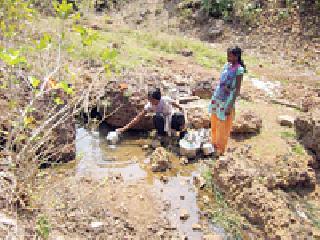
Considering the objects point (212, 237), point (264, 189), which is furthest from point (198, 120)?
point (212, 237)

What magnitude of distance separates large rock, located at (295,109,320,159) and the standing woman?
1.04 meters

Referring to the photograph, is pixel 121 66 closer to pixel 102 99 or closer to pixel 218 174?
pixel 102 99

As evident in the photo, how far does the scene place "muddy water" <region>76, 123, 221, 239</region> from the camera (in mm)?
4441

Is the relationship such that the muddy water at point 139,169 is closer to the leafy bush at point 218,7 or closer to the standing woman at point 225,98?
the standing woman at point 225,98

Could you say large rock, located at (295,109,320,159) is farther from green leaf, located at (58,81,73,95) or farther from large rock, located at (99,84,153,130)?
green leaf, located at (58,81,73,95)

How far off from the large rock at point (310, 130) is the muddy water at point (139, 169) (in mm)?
1440

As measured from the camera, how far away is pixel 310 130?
17.8ft

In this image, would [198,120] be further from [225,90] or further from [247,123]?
[225,90]

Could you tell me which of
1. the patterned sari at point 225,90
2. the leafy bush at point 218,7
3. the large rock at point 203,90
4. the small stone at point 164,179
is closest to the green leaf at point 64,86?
the small stone at point 164,179

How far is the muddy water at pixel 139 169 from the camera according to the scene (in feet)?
14.6

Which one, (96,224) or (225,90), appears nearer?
(96,224)

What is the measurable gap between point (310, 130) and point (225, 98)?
49.9 inches

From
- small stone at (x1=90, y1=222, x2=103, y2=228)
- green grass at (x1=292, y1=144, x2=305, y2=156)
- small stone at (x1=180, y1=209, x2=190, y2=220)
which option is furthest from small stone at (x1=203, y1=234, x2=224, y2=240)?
green grass at (x1=292, y1=144, x2=305, y2=156)

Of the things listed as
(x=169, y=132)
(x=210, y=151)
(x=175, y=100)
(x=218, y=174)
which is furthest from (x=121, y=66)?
(x=218, y=174)
